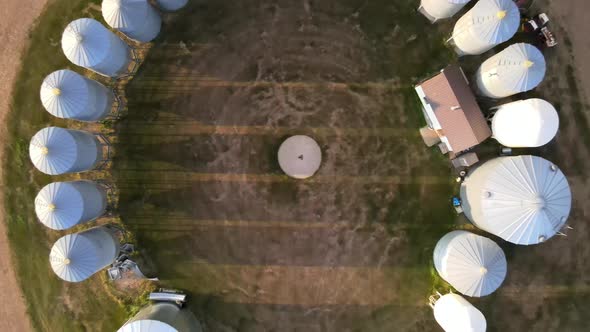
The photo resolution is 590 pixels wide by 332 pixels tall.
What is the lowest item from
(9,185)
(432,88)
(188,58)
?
(432,88)

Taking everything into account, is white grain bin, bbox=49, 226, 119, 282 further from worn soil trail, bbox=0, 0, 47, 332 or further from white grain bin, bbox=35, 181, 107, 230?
worn soil trail, bbox=0, 0, 47, 332

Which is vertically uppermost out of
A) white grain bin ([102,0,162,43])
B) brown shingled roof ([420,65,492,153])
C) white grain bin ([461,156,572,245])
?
white grain bin ([102,0,162,43])

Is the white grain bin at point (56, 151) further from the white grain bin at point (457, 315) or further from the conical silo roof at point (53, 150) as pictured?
the white grain bin at point (457, 315)

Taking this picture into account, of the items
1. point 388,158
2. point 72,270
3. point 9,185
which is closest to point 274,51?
point 388,158

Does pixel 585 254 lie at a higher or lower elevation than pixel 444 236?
lower

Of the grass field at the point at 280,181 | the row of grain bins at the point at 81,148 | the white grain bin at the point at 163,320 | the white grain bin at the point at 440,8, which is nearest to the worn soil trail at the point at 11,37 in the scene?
the grass field at the point at 280,181

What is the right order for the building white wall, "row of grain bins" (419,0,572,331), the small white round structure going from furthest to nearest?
the small white round structure → the building white wall → "row of grain bins" (419,0,572,331)

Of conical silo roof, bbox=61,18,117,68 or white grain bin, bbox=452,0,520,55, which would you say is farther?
white grain bin, bbox=452,0,520,55

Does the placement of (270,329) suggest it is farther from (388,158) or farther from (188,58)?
(188,58)

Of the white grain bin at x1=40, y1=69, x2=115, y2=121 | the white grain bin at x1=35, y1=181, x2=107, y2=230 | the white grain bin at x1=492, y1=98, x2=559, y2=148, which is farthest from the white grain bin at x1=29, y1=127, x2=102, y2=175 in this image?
the white grain bin at x1=492, y1=98, x2=559, y2=148
